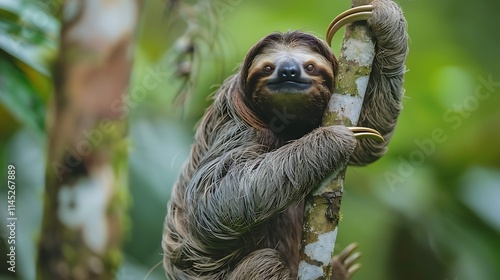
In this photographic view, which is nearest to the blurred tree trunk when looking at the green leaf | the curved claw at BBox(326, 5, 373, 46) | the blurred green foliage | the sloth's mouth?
the green leaf

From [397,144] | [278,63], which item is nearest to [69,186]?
[278,63]

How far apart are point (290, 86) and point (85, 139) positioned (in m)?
2.59

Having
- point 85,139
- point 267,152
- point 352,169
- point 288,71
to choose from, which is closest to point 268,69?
point 288,71

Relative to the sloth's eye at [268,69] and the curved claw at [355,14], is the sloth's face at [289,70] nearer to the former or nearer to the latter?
the sloth's eye at [268,69]

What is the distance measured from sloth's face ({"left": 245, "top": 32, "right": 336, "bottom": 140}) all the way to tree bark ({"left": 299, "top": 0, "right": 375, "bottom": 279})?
0.29 m

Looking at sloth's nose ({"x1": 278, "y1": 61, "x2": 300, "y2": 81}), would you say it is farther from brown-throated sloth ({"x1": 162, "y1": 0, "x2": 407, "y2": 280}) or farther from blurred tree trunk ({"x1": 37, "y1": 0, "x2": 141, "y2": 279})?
blurred tree trunk ({"x1": 37, "y1": 0, "x2": 141, "y2": 279})

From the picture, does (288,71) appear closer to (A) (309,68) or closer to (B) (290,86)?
(B) (290,86)

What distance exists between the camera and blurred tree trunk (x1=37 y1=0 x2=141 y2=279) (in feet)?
20.5

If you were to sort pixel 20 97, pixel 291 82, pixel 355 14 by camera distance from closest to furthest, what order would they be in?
pixel 355 14, pixel 291 82, pixel 20 97

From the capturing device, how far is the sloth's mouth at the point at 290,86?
180 inches

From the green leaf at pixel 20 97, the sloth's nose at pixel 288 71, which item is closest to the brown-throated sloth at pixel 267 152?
the sloth's nose at pixel 288 71

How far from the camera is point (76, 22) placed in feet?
Answer: 21.0

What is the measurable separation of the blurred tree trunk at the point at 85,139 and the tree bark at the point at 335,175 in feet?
9.05

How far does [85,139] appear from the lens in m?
6.27
